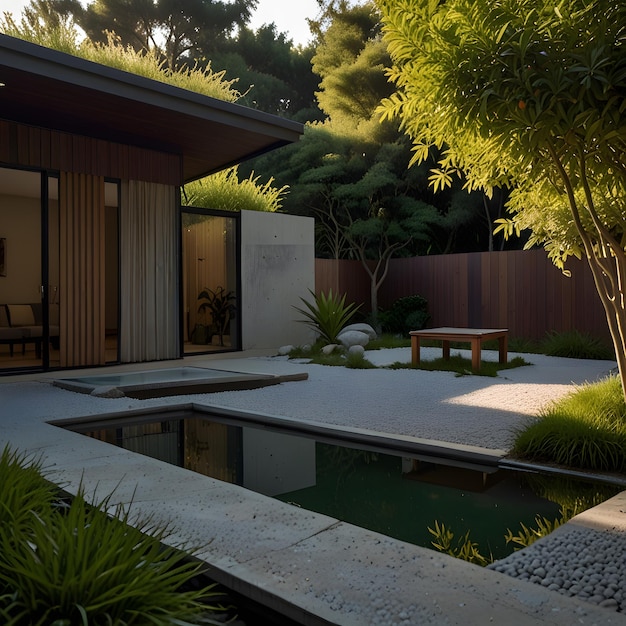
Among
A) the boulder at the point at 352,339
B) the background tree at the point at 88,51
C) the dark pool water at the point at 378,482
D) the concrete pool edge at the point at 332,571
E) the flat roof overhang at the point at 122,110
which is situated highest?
the background tree at the point at 88,51

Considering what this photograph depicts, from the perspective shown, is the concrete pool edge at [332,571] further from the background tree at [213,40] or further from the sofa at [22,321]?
the background tree at [213,40]

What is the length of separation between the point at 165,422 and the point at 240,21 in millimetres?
18804

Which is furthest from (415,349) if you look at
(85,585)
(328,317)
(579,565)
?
(85,585)

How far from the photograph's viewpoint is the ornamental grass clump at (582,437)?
11.3 feet

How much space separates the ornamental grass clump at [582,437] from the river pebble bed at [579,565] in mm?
985

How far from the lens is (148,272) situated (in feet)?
26.6

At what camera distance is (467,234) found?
16828 mm

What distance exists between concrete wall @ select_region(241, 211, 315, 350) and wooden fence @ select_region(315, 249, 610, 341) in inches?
92.3

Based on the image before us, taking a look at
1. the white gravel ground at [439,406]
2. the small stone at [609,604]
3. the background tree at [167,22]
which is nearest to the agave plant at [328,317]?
the white gravel ground at [439,406]

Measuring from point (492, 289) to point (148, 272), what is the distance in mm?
6674

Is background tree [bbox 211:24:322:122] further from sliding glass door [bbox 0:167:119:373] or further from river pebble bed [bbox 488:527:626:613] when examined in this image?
river pebble bed [bbox 488:527:626:613]

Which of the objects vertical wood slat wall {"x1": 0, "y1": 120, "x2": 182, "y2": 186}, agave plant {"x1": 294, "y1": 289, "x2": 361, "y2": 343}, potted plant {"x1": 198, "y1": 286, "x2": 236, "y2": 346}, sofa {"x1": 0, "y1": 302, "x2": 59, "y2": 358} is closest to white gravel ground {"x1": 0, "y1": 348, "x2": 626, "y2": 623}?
potted plant {"x1": 198, "y1": 286, "x2": 236, "y2": 346}

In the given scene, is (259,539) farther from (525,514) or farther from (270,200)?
(270,200)

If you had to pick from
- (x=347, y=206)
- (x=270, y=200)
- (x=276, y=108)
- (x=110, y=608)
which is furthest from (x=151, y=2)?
(x=110, y=608)
